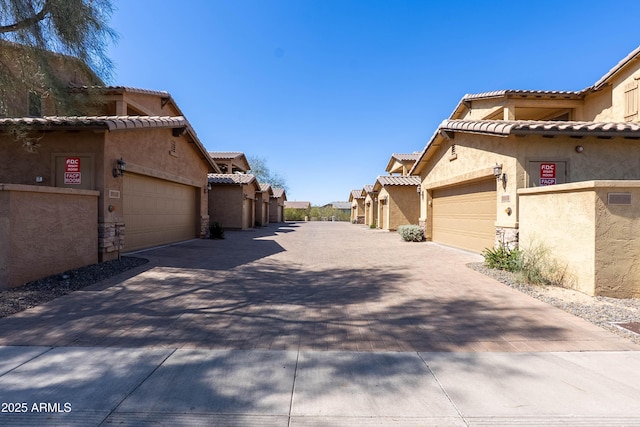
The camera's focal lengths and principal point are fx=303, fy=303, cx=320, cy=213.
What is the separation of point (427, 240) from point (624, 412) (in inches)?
520

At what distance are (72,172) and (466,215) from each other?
43.7 feet

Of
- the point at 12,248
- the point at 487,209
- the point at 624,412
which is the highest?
the point at 487,209

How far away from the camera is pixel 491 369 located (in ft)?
10.7

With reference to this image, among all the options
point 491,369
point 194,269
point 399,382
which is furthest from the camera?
point 194,269

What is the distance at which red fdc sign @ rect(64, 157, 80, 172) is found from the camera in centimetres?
860

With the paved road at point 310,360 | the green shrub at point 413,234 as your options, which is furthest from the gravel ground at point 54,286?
the green shrub at point 413,234

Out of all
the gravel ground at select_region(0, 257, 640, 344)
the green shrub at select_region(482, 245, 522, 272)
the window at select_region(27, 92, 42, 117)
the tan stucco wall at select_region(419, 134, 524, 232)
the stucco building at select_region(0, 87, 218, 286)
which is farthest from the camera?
the tan stucco wall at select_region(419, 134, 524, 232)

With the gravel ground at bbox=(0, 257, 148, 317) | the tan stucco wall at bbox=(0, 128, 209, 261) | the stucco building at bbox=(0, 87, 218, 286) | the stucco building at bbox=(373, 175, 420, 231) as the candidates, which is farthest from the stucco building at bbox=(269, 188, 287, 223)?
the gravel ground at bbox=(0, 257, 148, 317)

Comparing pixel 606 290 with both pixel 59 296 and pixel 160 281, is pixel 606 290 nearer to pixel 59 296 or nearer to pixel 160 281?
pixel 160 281

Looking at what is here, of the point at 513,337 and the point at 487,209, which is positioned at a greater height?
the point at 487,209

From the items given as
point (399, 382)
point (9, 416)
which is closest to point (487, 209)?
point (399, 382)

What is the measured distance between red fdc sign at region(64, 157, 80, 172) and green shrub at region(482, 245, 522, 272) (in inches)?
466

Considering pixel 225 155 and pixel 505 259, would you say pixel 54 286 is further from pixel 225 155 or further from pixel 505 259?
pixel 225 155

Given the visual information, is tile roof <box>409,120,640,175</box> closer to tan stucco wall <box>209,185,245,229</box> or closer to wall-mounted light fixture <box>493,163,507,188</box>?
wall-mounted light fixture <box>493,163,507,188</box>
